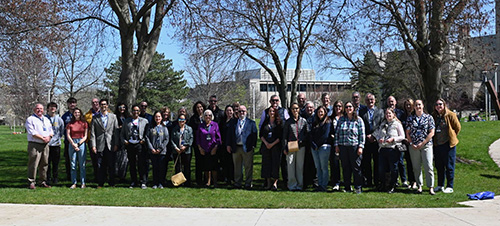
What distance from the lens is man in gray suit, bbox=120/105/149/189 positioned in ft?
34.8

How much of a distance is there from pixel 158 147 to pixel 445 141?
6.28 metres

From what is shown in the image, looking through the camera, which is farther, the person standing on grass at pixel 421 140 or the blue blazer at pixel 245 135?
the blue blazer at pixel 245 135

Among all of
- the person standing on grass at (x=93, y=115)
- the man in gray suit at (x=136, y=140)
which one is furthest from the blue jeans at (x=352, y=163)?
the person standing on grass at (x=93, y=115)

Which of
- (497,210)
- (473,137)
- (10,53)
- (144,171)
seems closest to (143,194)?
(144,171)

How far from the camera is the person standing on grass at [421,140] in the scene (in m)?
9.71

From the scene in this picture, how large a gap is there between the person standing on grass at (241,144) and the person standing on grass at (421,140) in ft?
11.2

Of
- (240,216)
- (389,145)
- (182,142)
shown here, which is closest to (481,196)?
(389,145)

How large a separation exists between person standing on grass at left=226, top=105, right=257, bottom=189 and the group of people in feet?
0.07

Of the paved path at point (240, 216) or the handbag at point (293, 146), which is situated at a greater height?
the handbag at point (293, 146)

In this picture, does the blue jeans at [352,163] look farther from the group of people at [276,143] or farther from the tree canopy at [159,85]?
the tree canopy at [159,85]

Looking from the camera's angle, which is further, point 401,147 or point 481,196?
point 401,147

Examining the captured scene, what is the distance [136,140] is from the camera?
10.6m

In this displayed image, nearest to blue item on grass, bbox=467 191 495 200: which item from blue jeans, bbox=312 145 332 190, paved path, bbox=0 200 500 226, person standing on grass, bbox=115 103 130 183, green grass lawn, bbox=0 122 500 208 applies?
green grass lawn, bbox=0 122 500 208

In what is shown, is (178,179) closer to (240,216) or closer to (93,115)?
(93,115)
